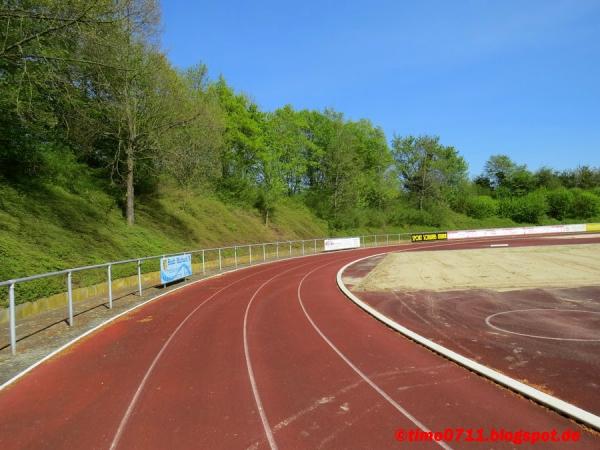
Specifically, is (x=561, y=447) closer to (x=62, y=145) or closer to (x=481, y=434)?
(x=481, y=434)

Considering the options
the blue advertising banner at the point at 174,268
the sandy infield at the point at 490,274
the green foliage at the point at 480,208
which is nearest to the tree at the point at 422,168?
the green foliage at the point at 480,208

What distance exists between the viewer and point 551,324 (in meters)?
9.67

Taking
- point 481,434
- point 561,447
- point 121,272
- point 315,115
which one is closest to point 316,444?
point 481,434

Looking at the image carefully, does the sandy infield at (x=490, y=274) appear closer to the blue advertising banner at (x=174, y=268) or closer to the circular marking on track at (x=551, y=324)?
the circular marking on track at (x=551, y=324)

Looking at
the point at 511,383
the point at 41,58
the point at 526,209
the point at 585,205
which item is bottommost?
the point at 511,383

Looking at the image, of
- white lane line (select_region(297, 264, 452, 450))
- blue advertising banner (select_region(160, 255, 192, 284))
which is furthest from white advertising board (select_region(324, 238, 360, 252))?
white lane line (select_region(297, 264, 452, 450))

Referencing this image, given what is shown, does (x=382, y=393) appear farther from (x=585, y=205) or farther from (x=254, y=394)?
(x=585, y=205)

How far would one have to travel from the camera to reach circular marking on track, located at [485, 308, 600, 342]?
28.3 ft

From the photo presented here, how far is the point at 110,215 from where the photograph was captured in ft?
78.7

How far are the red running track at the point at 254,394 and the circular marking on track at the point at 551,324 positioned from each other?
2.67 metres

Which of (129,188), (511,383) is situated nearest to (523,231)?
(129,188)

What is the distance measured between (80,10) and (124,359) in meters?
8.81

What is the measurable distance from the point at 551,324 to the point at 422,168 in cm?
7022

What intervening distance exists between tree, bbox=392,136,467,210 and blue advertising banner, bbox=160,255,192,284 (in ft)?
196
